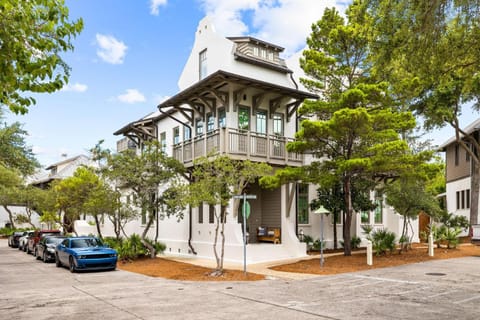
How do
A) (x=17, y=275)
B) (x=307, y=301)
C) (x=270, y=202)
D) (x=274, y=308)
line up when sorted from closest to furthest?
(x=274, y=308)
(x=307, y=301)
(x=17, y=275)
(x=270, y=202)

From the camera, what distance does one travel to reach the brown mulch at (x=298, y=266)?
1547 centimetres

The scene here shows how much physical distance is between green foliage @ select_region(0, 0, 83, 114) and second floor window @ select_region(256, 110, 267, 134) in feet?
49.1

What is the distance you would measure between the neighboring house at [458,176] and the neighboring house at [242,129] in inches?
570

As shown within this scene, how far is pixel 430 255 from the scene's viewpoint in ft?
66.2

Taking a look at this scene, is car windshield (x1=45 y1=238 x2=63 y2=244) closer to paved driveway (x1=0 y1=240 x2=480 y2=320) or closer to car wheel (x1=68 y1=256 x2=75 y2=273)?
car wheel (x1=68 y1=256 x2=75 y2=273)

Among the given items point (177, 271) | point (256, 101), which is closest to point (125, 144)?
point (256, 101)

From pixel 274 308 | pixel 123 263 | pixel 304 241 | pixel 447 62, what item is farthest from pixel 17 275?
pixel 447 62

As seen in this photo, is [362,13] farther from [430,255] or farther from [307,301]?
[430,255]

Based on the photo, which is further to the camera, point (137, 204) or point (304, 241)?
point (304, 241)

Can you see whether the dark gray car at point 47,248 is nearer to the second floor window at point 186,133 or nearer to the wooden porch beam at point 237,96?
the second floor window at point 186,133

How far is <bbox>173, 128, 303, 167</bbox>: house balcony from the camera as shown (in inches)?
745

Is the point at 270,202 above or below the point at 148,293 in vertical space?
above

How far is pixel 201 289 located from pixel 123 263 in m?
8.48

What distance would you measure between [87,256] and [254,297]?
8830 mm
